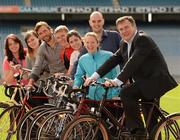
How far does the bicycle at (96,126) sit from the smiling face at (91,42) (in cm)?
94

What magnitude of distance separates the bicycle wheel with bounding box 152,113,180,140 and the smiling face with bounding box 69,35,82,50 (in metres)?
2.06

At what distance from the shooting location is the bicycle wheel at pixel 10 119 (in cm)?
688

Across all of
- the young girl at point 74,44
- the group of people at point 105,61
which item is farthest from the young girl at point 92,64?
the young girl at point 74,44

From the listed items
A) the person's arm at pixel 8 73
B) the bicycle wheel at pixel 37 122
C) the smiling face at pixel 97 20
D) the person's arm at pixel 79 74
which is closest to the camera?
the bicycle wheel at pixel 37 122

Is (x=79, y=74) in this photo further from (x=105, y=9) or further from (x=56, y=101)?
(x=105, y=9)

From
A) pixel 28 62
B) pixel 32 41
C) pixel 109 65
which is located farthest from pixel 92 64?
pixel 28 62

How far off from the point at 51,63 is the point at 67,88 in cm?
117

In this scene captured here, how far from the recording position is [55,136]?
238 inches

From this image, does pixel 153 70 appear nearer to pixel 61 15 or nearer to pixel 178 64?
pixel 178 64

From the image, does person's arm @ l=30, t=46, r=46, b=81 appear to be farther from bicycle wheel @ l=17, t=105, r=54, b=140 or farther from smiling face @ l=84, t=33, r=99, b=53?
smiling face @ l=84, t=33, r=99, b=53

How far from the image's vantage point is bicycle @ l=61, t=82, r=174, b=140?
5.63 m

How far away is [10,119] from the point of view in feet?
22.7

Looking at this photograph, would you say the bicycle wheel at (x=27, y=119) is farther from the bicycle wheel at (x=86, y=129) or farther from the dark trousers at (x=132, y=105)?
the dark trousers at (x=132, y=105)

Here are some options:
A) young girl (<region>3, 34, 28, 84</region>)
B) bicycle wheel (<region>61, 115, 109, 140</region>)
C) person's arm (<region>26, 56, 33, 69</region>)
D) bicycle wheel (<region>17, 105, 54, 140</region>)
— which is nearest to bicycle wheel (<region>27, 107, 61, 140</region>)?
bicycle wheel (<region>17, 105, 54, 140</region>)
